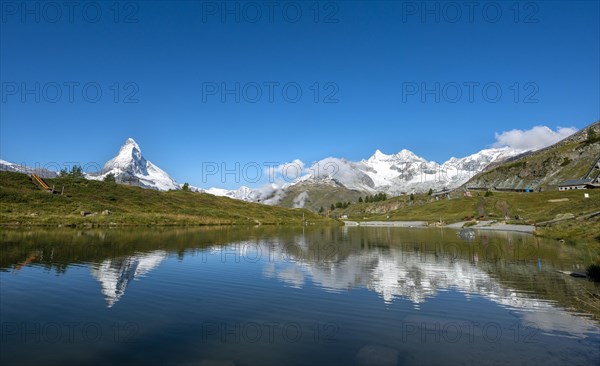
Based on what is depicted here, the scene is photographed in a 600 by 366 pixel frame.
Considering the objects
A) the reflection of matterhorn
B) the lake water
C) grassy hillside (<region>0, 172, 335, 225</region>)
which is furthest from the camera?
grassy hillside (<region>0, 172, 335, 225</region>)

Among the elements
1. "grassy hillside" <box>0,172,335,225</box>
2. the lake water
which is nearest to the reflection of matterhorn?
the lake water

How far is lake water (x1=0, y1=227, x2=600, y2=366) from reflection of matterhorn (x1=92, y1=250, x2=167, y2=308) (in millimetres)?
127

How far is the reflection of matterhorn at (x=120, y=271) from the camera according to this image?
2603 centimetres

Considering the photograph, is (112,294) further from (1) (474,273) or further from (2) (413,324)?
(1) (474,273)

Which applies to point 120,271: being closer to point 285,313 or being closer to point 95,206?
point 285,313

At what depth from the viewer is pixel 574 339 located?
61.8ft

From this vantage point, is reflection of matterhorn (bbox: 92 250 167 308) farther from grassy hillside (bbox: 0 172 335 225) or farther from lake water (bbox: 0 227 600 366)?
grassy hillside (bbox: 0 172 335 225)

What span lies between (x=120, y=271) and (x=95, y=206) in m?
91.6

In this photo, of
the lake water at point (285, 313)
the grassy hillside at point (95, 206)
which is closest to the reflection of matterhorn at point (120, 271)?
the lake water at point (285, 313)

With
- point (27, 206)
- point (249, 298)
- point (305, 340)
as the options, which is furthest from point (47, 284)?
point (27, 206)

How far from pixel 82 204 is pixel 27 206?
Answer: 14.8 m

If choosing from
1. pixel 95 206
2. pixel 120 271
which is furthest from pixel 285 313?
pixel 95 206

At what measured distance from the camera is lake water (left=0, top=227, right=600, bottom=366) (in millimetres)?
16094

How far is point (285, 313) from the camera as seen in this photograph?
2283 centimetres
